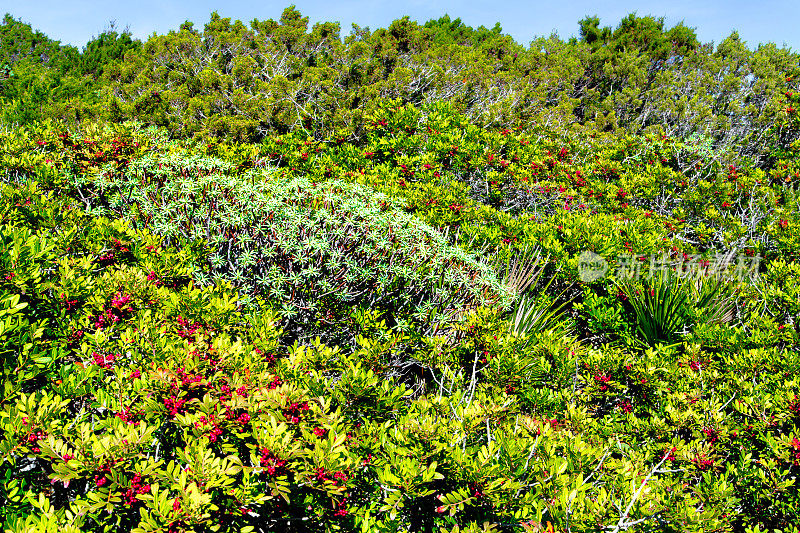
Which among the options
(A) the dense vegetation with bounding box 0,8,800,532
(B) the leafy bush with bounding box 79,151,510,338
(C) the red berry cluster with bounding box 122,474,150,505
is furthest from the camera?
→ (B) the leafy bush with bounding box 79,151,510,338

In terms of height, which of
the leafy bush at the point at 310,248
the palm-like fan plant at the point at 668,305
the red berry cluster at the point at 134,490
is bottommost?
the red berry cluster at the point at 134,490

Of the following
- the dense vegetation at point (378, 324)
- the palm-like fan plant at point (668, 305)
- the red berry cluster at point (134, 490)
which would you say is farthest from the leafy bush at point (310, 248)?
the red berry cluster at point (134, 490)

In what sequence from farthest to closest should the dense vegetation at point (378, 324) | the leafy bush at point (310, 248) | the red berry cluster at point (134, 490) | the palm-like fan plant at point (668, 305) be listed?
the palm-like fan plant at point (668, 305) < the leafy bush at point (310, 248) < the dense vegetation at point (378, 324) < the red berry cluster at point (134, 490)

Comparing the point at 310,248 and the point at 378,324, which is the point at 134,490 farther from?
the point at 310,248

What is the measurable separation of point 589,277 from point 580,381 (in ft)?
5.39

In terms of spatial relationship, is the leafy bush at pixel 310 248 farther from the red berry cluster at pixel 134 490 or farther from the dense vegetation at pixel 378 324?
the red berry cluster at pixel 134 490

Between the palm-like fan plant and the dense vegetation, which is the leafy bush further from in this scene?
the palm-like fan plant

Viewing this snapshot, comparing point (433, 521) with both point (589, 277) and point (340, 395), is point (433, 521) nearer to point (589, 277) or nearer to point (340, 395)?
point (340, 395)

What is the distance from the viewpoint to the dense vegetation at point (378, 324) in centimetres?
205

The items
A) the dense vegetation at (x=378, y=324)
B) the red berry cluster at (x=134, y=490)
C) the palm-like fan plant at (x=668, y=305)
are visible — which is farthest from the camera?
the palm-like fan plant at (x=668, y=305)

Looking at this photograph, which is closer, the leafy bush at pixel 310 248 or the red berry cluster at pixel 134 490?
the red berry cluster at pixel 134 490

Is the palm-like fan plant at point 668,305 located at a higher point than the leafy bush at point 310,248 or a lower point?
lower

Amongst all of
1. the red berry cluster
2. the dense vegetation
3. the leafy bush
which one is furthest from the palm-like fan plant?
the red berry cluster

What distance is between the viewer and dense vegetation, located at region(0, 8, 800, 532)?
2.05 m
